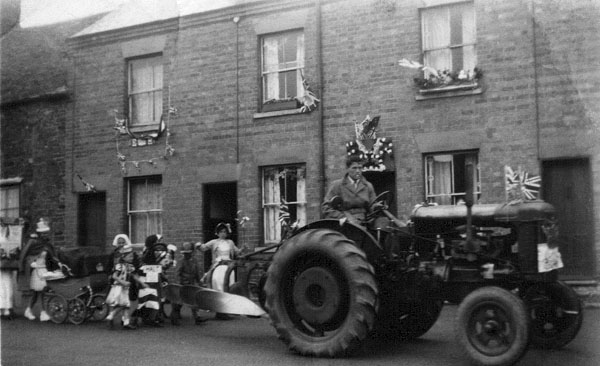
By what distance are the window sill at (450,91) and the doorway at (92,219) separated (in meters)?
8.08

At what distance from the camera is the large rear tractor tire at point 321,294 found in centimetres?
716

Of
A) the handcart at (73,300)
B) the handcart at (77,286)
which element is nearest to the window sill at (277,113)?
the handcart at (77,286)

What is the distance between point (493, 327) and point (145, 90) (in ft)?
38.9

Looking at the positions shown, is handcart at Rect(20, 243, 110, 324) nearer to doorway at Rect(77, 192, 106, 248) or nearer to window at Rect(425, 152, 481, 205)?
doorway at Rect(77, 192, 106, 248)

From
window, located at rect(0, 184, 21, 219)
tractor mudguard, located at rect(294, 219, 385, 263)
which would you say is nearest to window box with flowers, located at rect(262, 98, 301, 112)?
tractor mudguard, located at rect(294, 219, 385, 263)

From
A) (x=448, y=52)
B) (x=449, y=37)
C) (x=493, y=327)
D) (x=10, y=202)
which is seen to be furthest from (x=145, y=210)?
(x=493, y=327)

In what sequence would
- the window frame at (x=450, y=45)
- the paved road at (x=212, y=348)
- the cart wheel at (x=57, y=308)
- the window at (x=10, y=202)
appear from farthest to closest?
the window at (x=10, y=202)
the window frame at (x=450, y=45)
the cart wheel at (x=57, y=308)
the paved road at (x=212, y=348)

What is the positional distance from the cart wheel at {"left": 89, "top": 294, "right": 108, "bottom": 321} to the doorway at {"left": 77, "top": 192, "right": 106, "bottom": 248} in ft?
16.7

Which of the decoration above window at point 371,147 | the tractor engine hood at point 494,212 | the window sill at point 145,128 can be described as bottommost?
the tractor engine hood at point 494,212

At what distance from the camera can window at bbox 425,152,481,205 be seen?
42.8ft

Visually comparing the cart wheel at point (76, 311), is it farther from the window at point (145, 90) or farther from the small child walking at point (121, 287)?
the window at point (145, 90)

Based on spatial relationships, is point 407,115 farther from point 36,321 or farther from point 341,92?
point 36,321

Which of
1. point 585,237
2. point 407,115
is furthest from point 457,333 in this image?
point 407,115

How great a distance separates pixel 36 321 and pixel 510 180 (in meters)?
8.44
